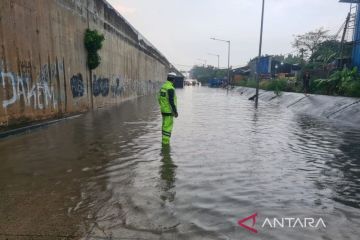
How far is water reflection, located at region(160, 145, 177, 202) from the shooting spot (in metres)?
4.80

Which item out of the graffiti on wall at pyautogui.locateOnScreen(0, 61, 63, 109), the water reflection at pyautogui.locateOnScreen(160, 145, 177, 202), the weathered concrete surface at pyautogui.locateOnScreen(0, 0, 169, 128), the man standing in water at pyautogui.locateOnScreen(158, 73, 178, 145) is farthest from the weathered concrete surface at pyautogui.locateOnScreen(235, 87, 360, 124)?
the graffiti on wall at pyautogui.locateOnScreen(0, 61, 63, 109)

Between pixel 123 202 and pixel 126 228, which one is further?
pixel 123 202

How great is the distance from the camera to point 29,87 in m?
10.2

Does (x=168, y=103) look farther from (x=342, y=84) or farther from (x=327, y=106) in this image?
(x=342, y=84)

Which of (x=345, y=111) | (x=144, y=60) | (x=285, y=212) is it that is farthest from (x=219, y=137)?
(x=144, y=60)

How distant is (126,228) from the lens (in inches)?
146

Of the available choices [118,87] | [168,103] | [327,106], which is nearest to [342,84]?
[327,106]

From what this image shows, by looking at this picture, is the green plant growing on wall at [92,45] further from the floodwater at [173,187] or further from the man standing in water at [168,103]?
the man standing in water at [168,103]

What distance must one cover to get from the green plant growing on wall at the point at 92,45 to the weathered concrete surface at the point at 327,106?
39.8 feet

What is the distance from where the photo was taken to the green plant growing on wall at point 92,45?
15.8 metres

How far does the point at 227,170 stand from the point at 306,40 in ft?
187

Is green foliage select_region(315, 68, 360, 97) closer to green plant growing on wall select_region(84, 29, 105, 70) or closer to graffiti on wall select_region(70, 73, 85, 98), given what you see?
green plant growing on wall select_region(84, 29, 105, 70)

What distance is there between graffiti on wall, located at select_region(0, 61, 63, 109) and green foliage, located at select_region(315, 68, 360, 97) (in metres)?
15.6

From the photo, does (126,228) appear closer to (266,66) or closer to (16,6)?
(16,6)
